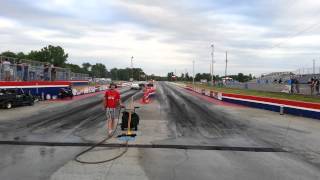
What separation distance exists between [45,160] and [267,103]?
68.7ft

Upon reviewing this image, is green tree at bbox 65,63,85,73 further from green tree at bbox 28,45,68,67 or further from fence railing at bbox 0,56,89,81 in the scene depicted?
fence railing at bbox 0,56,89,81

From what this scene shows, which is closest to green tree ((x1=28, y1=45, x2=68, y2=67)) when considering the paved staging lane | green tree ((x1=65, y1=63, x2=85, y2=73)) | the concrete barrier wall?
green tree ((x1=65, y1=63, x2=85, y2=73))

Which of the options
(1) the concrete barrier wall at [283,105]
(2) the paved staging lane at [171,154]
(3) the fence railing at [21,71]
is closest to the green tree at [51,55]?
(3) the fence railing at [21,71]

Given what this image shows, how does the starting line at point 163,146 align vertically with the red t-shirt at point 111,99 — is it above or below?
below

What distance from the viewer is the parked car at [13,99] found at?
2581cm

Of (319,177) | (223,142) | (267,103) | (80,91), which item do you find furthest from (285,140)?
(80,91)

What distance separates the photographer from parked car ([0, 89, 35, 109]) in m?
25.8

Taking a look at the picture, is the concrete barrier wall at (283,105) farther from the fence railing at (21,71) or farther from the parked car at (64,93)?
the fence railing at (21,71)

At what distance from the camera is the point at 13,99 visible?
88.2 ft

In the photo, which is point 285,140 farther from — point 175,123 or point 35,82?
point 35,82

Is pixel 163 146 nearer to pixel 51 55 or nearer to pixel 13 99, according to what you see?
pixel 13 99

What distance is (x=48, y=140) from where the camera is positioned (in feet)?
43.2

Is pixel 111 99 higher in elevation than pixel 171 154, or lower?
higher

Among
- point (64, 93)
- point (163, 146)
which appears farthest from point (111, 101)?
point (64, 93)
